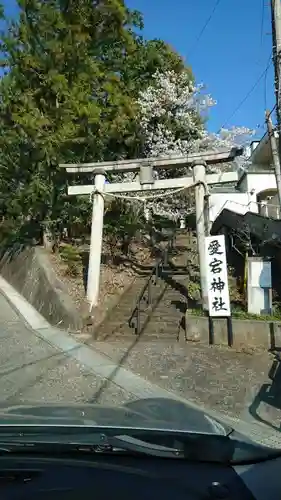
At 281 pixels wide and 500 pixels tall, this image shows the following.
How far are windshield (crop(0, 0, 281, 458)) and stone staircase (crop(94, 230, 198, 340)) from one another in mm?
78

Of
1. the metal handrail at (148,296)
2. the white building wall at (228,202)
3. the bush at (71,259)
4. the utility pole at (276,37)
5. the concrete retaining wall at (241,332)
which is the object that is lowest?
the concrete retaining wall at (241,332)

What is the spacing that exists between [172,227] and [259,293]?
1187cm

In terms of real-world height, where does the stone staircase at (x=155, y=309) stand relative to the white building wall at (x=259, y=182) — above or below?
below

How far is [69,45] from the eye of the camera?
59.2 ft

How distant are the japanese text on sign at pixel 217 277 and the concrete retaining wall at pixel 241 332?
0.33 m

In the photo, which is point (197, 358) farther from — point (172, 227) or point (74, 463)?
point (172, 227)

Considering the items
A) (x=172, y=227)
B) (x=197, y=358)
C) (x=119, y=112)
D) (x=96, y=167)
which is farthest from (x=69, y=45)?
(x=197, y=358)

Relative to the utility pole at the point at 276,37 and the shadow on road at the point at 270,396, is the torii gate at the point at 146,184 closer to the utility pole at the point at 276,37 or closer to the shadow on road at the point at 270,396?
the utility pole at the point at 276,37

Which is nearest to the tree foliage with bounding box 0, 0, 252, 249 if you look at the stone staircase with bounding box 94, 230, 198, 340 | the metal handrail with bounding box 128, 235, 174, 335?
the metal handrail with bounding box 128, 235, 174, 335

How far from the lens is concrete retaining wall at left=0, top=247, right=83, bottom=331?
1496cm

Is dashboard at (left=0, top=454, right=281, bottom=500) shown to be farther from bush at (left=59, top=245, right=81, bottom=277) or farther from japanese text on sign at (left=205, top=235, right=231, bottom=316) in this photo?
bush at (left=59, top=245, right=81, bottom=277)

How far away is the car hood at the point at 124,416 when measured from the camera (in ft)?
9.87

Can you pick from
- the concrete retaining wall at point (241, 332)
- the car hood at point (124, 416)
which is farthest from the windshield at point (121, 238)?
the car hood at point (124, 416)

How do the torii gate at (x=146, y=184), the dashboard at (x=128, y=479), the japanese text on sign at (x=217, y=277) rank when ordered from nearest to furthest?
1. the dashboard at (x=128, y=479)
2. the japanese text on sign at (x=217, y=277)
3. the torii gate at (x=146, y=184)
